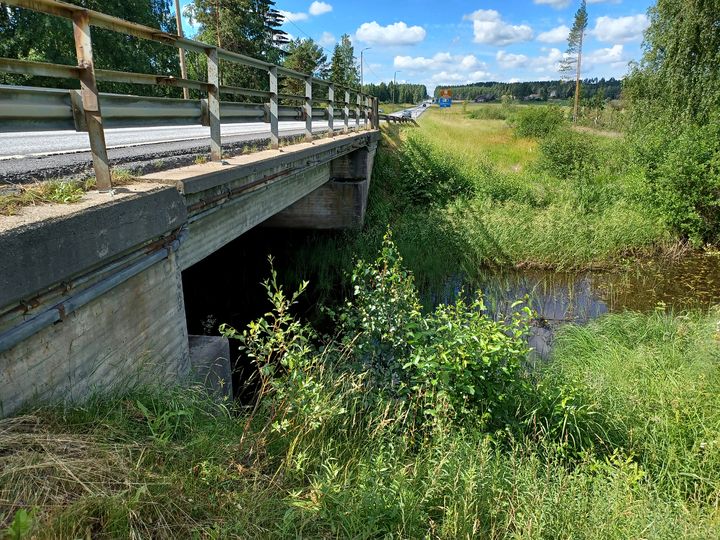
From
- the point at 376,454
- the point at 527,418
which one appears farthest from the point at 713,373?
the point at 376,454

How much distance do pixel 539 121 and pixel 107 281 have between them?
1209 inches

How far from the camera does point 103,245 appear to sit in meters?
2.86

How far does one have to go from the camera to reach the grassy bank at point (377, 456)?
2.06 meters

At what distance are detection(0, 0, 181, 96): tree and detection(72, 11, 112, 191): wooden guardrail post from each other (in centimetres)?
1971

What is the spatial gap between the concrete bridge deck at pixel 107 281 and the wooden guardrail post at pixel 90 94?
0.20 metres

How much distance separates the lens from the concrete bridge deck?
233 centimetres

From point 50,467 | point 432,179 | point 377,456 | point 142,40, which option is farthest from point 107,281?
point 142,40

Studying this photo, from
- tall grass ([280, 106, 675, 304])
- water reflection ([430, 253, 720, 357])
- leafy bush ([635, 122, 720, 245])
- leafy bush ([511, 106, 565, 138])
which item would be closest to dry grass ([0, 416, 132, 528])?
water reflection ([430, 253, 720, 357])

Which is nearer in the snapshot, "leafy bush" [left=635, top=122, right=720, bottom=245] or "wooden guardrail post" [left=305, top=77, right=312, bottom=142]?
"wooden guardrail post" [left=305, top=77, right=312, bottom=142]

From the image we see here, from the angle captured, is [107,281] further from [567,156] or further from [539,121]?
[539,121]

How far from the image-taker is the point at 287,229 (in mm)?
13383

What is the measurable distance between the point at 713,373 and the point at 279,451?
5.72 meters

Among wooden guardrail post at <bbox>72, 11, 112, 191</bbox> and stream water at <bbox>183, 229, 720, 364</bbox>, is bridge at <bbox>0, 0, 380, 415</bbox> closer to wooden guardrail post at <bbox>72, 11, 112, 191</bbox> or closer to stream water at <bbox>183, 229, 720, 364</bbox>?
wooden guardrail post at <bbox>72, 11, 112, 191</bbox>

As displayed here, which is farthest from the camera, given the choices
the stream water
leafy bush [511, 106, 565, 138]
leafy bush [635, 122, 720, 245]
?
leafy bush [511, 106, 565, 138]
